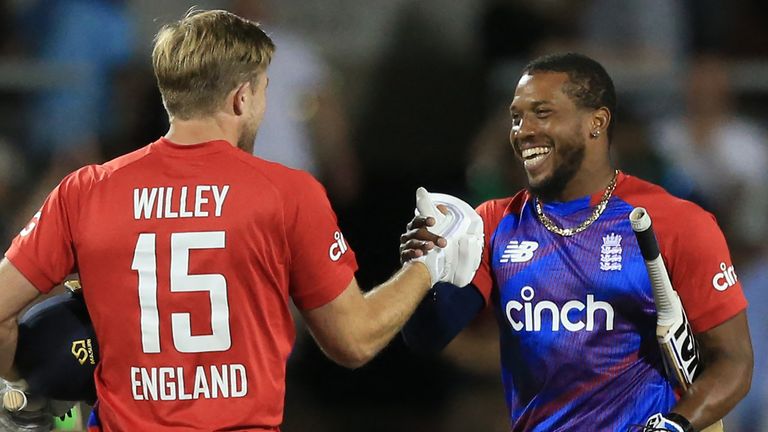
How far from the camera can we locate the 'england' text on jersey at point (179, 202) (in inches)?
136

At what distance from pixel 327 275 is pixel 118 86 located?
456cm

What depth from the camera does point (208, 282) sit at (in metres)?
3.43

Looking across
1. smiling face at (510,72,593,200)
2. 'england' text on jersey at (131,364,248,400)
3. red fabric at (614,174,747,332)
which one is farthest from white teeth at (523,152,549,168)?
'england' text on jersey at (131,364,248,400)

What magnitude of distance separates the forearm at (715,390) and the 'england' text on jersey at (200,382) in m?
1.24

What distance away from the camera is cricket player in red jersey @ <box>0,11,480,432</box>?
11.3 feet

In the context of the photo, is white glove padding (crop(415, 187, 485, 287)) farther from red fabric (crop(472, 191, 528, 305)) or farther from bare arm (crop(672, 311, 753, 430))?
bare arm (crop(672, 311, 753, 430))

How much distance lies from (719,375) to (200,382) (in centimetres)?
145

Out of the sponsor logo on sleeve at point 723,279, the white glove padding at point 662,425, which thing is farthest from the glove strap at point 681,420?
the sponsor logo on sleeve at point 723,279

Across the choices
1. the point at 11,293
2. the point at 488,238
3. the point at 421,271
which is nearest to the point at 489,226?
the point at 488,238

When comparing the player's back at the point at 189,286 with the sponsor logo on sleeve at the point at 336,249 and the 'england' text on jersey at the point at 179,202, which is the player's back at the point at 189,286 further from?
the sponsor logo on sleeve at the point at 336,249

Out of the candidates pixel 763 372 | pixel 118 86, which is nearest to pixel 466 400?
pixel 763 372

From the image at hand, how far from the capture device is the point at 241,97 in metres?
3.57

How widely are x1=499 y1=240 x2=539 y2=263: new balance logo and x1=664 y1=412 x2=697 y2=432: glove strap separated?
644mm

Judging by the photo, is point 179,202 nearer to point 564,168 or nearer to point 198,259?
point 198,259
